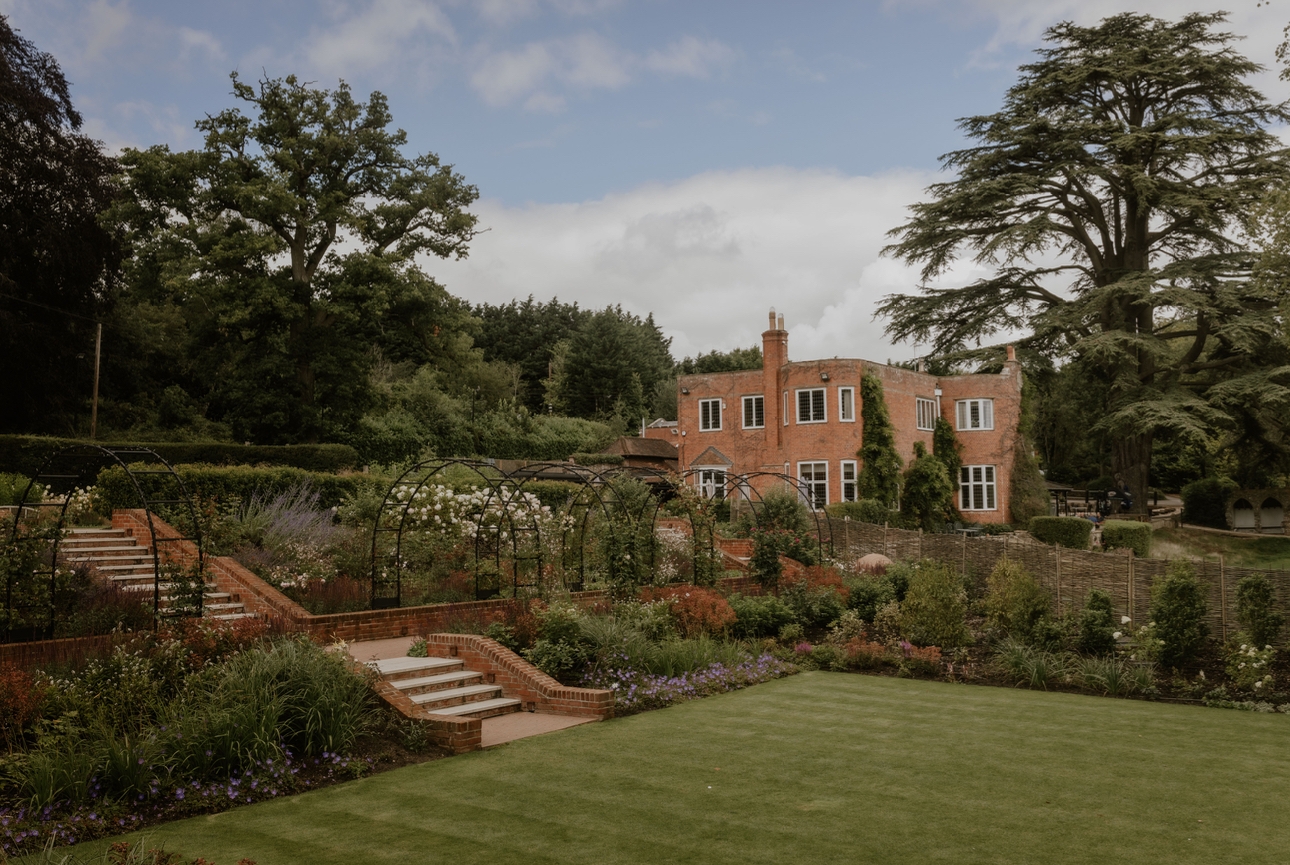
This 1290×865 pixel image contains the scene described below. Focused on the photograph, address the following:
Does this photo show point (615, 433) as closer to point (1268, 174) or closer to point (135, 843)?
point (1268, 174)

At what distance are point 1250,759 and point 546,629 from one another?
25.9ft

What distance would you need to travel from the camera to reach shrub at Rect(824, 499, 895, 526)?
3294 cm

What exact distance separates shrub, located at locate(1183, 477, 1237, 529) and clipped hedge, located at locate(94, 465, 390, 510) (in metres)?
37.1

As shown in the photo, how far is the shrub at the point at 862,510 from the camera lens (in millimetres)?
32938

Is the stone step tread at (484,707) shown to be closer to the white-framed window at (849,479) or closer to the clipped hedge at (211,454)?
the clipped hedge at (211,454)

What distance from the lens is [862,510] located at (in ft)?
109

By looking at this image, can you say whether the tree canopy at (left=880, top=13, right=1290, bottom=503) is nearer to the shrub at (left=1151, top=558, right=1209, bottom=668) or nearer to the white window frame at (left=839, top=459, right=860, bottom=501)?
the white window frame at (left=839, top=459, right=860, bottom=501)

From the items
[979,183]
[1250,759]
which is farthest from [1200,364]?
[1250,759]

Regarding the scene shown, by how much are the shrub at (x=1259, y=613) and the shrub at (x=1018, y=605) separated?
105 inches

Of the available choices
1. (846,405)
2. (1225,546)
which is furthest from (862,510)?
(1225,546)

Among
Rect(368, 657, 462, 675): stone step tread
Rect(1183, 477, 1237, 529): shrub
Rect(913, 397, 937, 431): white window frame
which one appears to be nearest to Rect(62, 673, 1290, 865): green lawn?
Rect(368, 657, 462, 675): stone step tread

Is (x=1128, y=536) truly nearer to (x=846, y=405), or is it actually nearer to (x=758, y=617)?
(x=846, y=405)

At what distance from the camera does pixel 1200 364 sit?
32781 mm

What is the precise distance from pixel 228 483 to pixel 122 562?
344 centimetres
